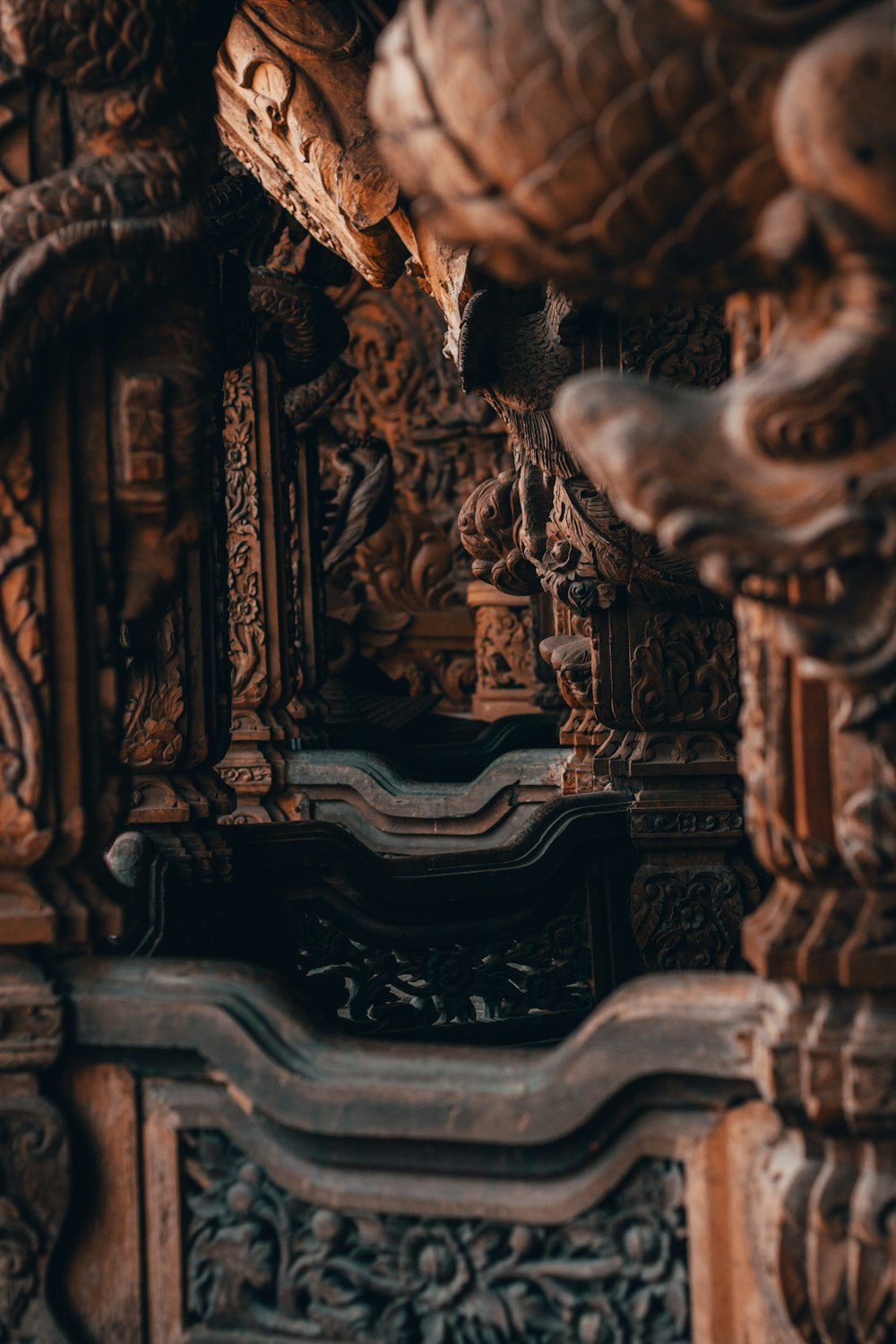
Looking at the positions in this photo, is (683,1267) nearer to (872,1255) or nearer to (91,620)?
(872,1255)

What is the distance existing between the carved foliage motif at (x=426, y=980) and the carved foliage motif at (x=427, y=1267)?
5.63 ft

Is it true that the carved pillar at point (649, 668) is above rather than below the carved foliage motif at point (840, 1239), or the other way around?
above

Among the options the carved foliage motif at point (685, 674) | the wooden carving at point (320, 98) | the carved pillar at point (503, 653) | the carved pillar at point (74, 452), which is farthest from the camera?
the carved pillar at point (503, 653)

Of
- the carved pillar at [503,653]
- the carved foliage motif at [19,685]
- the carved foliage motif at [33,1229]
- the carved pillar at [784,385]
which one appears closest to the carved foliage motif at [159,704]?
the carved foliage motif at [19,685]

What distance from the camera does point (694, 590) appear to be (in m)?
4.82

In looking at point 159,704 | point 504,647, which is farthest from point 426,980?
point 504,647

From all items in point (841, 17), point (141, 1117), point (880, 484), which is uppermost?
point (841, 17)

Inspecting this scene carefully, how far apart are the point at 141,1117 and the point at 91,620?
753 millimetres

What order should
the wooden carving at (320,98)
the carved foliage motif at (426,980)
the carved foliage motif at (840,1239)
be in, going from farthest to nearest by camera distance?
the wooden carving at (320,98) → the carved foliage motif at (426,980) → the carved foliage motif at (840,1239)

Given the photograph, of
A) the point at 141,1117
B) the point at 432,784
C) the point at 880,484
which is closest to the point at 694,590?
the point at 432,784

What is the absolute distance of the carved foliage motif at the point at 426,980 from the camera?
401 centimetres

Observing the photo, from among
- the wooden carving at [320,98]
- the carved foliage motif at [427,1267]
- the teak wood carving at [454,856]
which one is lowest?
the carved foliage motif at [427,1267]

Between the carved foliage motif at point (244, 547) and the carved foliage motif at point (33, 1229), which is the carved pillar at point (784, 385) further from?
the carved foliage motif at point (244, 547)

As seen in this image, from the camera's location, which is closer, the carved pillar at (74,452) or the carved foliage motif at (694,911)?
the carved pillar at (74,452)
